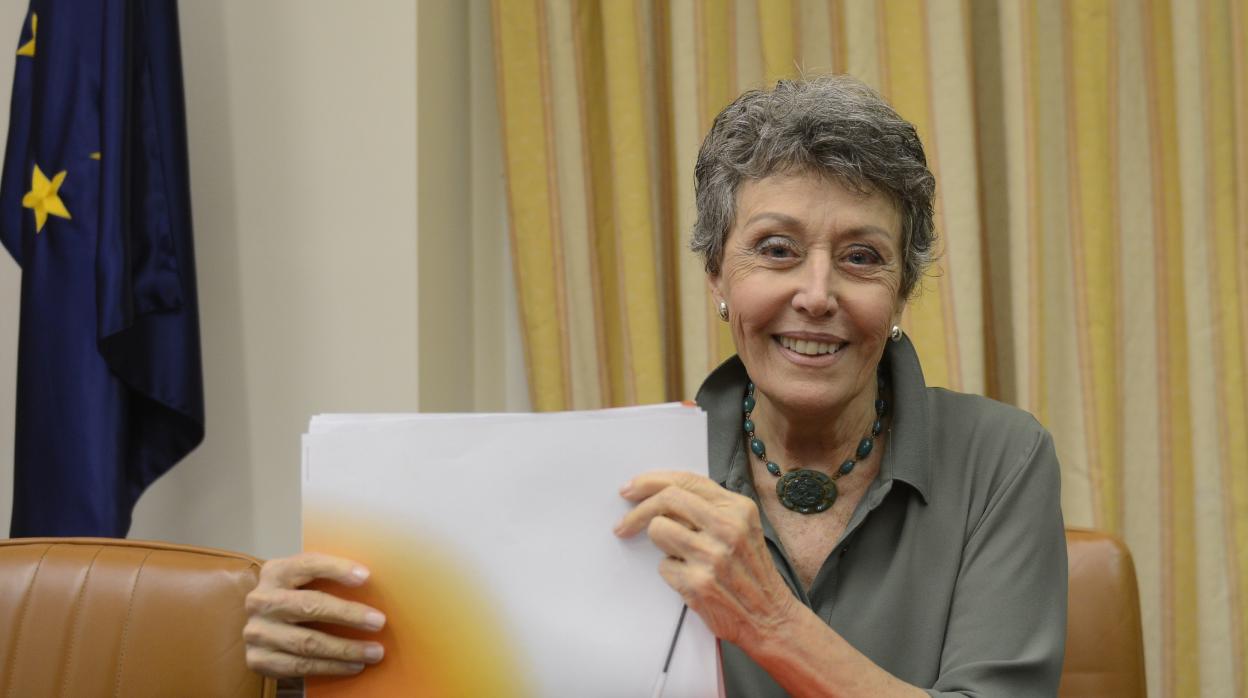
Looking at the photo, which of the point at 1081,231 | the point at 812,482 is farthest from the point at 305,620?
the point at 1081,231

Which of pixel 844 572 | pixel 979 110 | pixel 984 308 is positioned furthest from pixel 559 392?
pixel 844 572

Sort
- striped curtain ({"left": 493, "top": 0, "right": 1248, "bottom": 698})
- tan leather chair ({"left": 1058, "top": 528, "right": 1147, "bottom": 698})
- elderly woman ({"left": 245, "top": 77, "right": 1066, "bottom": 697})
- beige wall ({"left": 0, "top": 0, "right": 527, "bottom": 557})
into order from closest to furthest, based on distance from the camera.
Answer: elderly woman ({"left": 245, "top": 77, "right": 1066, "bottom": 697}) < tan leather chair ({"left": 1058, "top": 528, "right": 1147, "bottom": 698}) < striped curtain ({"left": 493, "top": 0, "right": 1248, "bottom": 698}) < beige wall ({"left": 0, "top": 0, "right": 527, "bottom": 557})

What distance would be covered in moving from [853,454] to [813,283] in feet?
0.84

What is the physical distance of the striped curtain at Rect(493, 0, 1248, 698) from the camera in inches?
86.4

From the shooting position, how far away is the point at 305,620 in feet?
3.59

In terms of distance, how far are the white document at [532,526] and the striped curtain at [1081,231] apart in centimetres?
130

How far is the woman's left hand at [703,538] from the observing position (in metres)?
1.05

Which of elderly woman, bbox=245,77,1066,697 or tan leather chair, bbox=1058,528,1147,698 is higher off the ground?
elderly woman, bbox=245,77,1066,697

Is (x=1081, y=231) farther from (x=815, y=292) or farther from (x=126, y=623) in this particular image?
(x=126, y=623)

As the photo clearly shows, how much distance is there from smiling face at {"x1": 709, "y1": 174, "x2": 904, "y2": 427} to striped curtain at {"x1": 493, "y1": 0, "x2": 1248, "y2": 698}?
935 mm

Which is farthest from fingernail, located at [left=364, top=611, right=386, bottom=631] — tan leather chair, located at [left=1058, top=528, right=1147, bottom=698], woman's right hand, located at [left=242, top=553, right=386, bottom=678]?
tan leather chair, located at [left=1058, top=528, right=1147, bottom=698]

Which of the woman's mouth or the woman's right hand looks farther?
the woman's mouth

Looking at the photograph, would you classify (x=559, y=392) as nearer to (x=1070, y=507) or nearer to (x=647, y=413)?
(x=1070, y=507)

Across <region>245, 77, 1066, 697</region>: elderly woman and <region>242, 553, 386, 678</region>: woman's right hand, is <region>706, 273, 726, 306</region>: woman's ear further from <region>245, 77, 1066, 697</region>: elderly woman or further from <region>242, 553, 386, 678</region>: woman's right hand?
<region>242, 553, 386, 678</region>: woman's right hand
